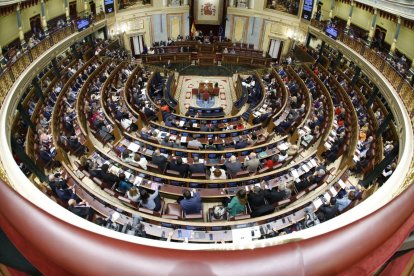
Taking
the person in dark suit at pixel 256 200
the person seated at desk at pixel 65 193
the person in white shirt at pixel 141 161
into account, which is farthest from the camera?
the person in white shirt at pixel 141 161

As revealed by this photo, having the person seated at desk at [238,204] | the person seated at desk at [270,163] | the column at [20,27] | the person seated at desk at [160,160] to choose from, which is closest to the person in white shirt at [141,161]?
the person seated at desk at [160,160]

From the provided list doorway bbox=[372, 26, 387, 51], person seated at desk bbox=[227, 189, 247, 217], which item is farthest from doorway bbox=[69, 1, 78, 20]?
doorway bbox=[372, 26, 387, 51]

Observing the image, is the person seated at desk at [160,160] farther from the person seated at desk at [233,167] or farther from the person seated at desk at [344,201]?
the person seated at desk at [344,201]

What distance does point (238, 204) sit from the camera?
9.74 metres

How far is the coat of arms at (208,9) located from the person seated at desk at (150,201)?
19678mm

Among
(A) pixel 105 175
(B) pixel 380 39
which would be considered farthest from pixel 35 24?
(B) pixel 380 39

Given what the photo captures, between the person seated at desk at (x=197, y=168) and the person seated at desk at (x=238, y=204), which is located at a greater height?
the person seated at desk at (x=197, y=168)

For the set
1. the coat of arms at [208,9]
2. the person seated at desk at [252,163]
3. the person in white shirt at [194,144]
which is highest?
the coat of arms at [208,9]

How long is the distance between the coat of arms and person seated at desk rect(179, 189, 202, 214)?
1986cm

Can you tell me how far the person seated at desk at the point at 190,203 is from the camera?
31.4 ft

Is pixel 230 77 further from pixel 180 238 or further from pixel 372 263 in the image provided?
pixel 372 263

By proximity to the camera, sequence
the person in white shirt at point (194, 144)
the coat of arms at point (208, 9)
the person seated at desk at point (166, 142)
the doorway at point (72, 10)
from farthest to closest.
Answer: the coat of arms at point (208, 9) → the doorway at point (72, 10) → the person seated at desk at point (166, 142) → the person in white shirt at point (194, 144)

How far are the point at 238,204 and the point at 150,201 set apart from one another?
2.85 m

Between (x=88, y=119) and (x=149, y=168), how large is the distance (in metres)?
4.66
